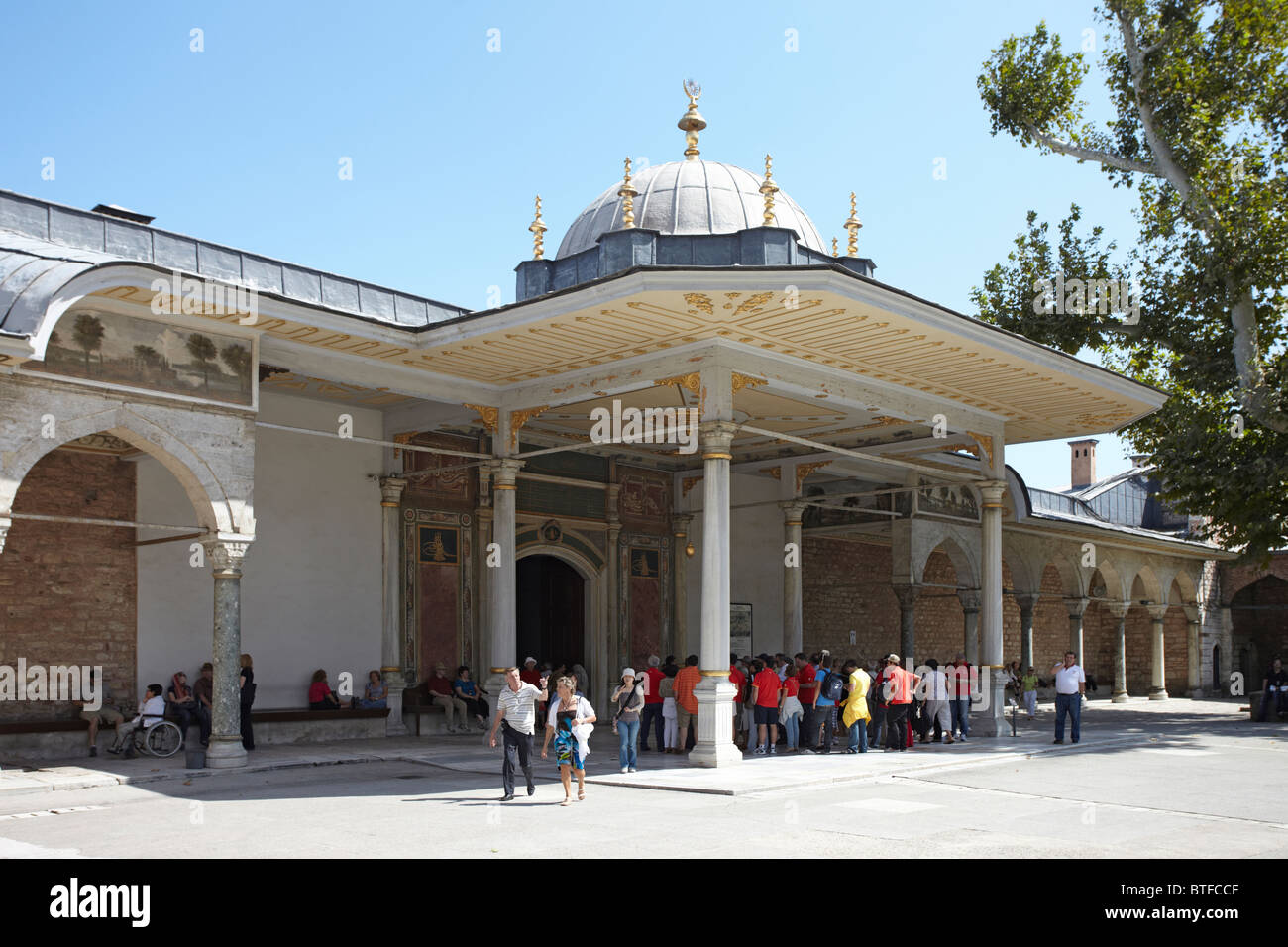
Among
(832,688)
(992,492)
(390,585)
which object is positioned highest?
(992,492)

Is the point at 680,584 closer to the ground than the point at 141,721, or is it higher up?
higher up

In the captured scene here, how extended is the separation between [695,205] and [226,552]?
324 inches

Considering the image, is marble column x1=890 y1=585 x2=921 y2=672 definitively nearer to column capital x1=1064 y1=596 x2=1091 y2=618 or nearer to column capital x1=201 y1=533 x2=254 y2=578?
column capital x1=1064 y1=596 x2=1091 y2=618

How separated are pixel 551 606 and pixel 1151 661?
755 inches

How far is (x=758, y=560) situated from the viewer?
2156 cm

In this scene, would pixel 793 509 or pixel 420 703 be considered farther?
pixel 793 509

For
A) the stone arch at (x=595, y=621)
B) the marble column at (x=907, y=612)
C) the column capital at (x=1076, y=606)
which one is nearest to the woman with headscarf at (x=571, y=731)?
the stone arch at (x=595, y=621)

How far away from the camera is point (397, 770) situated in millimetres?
11719

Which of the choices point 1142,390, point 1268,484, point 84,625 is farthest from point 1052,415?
point 84,625

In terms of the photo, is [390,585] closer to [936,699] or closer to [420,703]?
[420,703]

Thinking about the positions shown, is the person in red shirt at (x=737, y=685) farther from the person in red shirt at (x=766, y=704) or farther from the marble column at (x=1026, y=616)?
the marble column at (x=1026, y=616)

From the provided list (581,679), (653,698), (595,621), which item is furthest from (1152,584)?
(653,698)

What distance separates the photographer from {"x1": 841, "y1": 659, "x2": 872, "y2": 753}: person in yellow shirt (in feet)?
43.9

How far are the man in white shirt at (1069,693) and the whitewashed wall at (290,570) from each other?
27.1 ft
